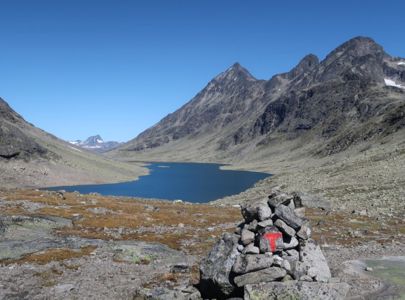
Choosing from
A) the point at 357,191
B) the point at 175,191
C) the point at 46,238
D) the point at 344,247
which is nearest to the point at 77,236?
the point at 46,238

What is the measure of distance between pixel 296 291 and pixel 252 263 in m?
2.59

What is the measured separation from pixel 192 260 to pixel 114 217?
19898 mm

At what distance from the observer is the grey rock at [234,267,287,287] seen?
21.4 m

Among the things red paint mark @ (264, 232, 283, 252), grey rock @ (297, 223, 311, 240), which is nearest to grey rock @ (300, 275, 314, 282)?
red paint mark @ (264, 232, 283, 252)

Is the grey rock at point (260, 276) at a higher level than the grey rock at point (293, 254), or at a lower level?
lower

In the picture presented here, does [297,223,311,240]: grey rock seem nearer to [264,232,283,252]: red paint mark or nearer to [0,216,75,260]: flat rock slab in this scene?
[264,232,283,252]: red paint mark

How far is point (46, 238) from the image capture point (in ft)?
119

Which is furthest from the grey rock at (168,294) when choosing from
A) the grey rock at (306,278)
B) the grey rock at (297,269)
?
the grey rock at (306,278)

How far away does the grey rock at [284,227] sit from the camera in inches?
911

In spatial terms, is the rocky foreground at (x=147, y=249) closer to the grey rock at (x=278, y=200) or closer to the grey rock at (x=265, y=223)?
the grey rock at (x=265, y=223)

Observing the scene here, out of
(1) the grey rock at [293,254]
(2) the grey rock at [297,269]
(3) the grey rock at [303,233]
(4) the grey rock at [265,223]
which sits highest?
(4) the grey rock at [265,223]

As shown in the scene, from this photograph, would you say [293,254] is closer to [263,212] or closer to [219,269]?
[263,212]

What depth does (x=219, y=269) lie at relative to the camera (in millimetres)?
22516

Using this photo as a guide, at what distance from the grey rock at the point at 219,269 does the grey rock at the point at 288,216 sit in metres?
2.63
